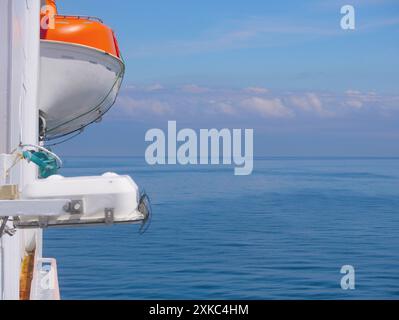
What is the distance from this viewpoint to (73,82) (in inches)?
370

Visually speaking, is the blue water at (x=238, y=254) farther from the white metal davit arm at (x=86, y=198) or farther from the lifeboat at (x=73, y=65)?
the white metal davit arm at (x=86, y=198)

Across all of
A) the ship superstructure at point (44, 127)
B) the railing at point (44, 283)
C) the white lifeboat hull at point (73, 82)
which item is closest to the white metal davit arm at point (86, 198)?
the ship superstructure at point (44, 127)

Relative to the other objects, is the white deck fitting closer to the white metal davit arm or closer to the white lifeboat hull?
the white metal davit arm

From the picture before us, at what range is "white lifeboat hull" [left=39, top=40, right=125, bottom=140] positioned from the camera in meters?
9.12

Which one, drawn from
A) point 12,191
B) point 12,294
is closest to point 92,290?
point 12,294

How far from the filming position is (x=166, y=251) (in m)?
21.6

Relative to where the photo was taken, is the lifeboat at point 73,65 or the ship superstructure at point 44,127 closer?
the ship superstructure at point 44,127

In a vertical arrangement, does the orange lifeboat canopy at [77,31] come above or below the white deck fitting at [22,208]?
above

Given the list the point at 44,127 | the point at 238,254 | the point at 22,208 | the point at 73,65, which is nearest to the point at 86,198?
the point at 22,208

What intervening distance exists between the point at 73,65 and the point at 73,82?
0.79 feet

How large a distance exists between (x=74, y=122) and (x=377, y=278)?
940 centimetres

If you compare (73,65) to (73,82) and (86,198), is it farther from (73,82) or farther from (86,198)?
(86,198)

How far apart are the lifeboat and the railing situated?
5.38 feet

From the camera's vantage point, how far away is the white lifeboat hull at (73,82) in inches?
359
